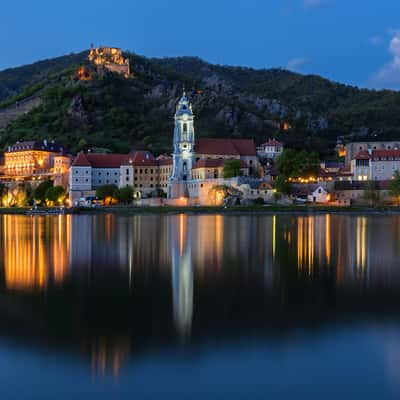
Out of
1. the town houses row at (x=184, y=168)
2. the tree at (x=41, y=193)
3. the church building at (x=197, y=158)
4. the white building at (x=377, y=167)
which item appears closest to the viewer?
the town houses row at (x=184, y=168)

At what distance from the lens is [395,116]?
407 feet

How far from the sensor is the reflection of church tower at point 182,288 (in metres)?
11.6

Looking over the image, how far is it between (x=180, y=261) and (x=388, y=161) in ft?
175

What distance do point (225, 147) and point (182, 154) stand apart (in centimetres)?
672

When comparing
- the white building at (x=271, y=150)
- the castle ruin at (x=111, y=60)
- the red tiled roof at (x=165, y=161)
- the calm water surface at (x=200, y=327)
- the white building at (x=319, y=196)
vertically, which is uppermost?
the castle ruin at (x=111, y=60)

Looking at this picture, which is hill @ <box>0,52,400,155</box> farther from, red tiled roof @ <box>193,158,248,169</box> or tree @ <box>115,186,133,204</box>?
tree @ <box>115,186,133,204</box>

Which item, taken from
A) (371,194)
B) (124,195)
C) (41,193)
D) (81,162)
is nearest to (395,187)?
(371,194)

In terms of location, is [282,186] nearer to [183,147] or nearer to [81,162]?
[183,147]

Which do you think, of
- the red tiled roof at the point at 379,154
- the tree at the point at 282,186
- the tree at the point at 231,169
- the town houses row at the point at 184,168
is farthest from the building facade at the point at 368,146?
the tree at the point at 282,186

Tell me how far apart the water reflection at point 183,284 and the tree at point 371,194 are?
3520 centimetres

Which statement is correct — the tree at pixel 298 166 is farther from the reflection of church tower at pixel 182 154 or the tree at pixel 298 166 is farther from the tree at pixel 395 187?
the reflection of church tower at pixel 182 154

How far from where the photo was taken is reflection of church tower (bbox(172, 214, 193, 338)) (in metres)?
11.6

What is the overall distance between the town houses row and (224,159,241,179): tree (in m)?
0.44

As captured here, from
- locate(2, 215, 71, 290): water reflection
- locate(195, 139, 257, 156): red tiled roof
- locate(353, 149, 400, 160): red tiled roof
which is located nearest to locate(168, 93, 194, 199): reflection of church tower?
locate(195, 139, 257, 156): red tiled roof
